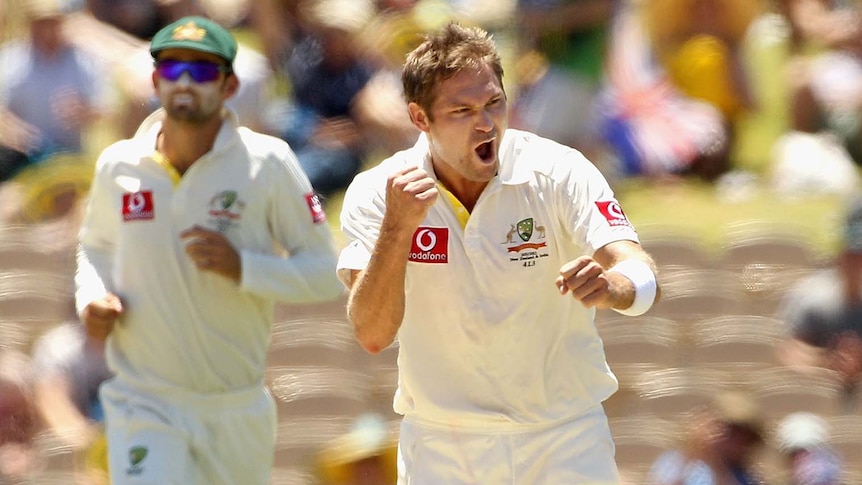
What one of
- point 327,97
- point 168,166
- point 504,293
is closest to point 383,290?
point 504,293

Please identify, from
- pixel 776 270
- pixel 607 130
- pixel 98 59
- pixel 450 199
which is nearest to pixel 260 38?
pixel 98 59

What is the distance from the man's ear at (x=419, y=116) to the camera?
4023mm

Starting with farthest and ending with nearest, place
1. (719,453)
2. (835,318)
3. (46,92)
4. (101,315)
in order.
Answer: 1. (46,92)
2. (835,318)
3. (719,453)
4. (101,315)

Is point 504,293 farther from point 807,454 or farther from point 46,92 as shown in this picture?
point 46,92

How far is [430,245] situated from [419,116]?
1.12 ft

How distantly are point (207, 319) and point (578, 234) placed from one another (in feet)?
5.59

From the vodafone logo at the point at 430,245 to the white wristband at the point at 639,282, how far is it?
0.47m

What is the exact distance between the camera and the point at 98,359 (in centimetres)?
731

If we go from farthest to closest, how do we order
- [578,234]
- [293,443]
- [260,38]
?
[260,38], [293,443], [578,234]

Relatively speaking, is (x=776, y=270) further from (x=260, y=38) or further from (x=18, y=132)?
(x=18, y=132)

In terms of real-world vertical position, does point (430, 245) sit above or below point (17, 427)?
above

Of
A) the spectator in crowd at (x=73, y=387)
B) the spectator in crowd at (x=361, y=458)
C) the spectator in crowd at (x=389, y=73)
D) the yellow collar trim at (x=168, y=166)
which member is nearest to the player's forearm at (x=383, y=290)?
the yellow collar trim at (x=168, y=166)

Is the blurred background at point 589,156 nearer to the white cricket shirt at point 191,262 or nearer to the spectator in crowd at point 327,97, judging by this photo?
the spectator in crowd at point 327,97

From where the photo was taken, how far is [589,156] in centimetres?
779
